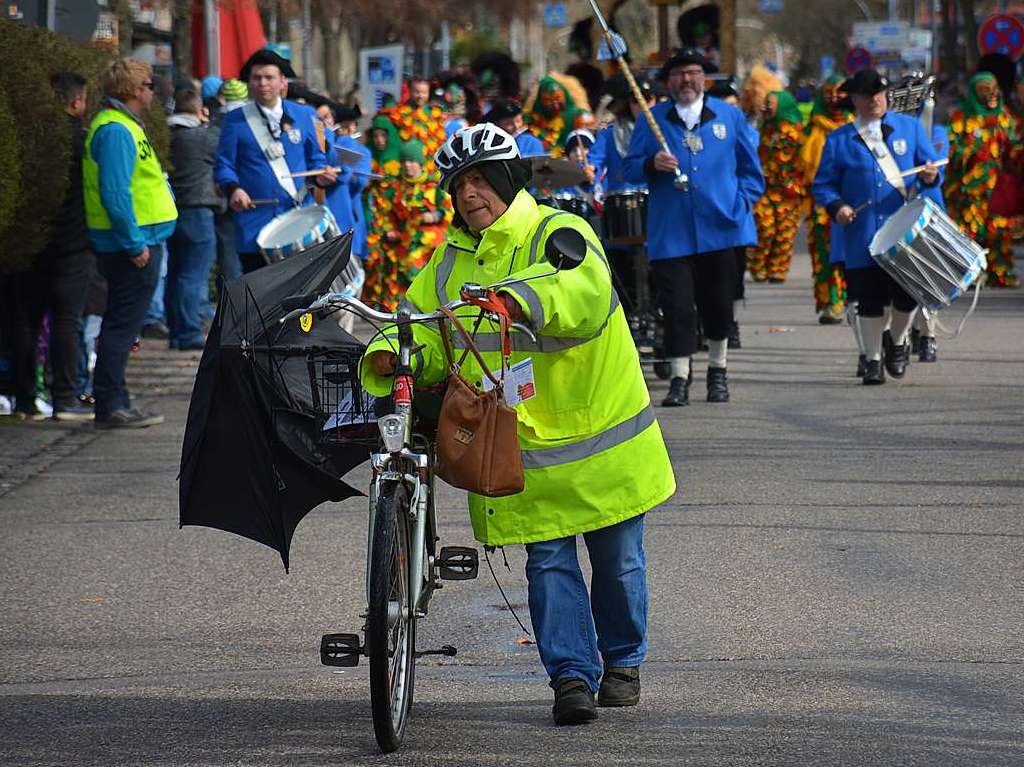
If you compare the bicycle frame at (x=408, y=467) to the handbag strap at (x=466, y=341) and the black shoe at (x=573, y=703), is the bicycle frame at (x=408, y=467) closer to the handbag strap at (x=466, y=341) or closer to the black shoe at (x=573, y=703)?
the handbag strap at (x=466, y=341)

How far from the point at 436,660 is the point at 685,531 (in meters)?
2.17

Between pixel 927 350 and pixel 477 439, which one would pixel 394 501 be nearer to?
pixel 477 439

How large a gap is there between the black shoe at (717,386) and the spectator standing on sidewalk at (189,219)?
487cm

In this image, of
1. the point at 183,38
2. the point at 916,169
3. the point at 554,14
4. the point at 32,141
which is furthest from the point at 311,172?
the point at 554,14

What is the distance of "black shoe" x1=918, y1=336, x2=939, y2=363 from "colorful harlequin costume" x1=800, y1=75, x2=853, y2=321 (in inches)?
92.0

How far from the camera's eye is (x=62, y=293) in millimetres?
12070

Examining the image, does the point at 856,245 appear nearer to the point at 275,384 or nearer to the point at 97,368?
the point at 97,368

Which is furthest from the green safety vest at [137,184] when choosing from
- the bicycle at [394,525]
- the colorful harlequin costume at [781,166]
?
the colorful harlequin costume at [781,166]

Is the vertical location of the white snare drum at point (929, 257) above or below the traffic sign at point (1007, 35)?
below

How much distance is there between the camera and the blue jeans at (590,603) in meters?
5.64

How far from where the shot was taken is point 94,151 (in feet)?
37.6

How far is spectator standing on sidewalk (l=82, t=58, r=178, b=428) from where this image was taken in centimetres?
1136

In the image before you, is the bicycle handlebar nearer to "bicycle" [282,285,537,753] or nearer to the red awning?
"bicycle" [282,285,537,753]

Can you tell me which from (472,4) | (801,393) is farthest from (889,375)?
(472,4)
